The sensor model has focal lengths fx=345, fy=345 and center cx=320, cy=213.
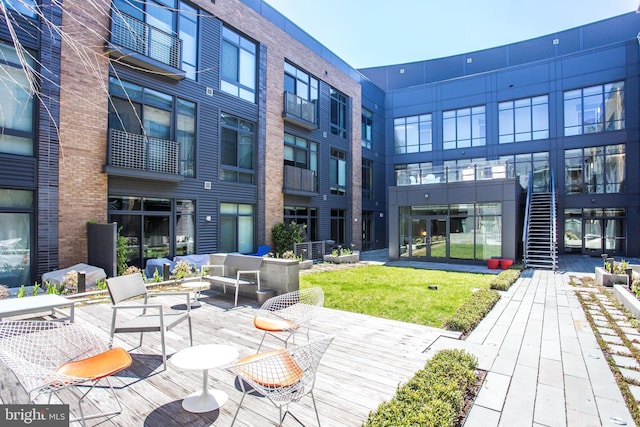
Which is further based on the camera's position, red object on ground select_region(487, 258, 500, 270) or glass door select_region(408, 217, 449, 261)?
glass door select_region(408, 217, 449, 261)

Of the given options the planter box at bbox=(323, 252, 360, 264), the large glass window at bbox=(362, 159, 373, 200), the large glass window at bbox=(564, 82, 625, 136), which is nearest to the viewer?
the planter box at bbox=(323, 252, 360, 264)

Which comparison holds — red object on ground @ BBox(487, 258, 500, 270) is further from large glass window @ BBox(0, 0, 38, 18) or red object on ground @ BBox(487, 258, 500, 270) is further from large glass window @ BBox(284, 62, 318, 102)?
large glass window @ BBox(0, 0, 38, 18)

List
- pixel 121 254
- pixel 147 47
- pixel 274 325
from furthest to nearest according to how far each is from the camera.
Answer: pixel 147 47 < pixel 121 254 < pixel 274 325

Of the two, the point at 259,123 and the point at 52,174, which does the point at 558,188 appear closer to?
the point at 259,123

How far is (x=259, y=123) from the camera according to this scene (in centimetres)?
1483

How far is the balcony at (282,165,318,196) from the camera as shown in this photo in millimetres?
15992

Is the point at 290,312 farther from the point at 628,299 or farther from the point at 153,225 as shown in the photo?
the point at 153,225

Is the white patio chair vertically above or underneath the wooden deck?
above

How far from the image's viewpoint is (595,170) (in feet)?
61.2

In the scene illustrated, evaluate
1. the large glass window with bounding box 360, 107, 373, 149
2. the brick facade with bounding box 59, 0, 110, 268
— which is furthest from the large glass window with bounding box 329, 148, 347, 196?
the brick facade with bounding box 59, 0, 110, 268

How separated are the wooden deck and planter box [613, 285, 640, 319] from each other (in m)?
3.91

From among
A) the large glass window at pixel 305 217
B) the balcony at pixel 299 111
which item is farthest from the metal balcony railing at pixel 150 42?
the large glass window at pixel 305 217

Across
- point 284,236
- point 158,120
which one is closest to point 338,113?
point 284,236

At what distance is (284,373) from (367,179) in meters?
21.0
